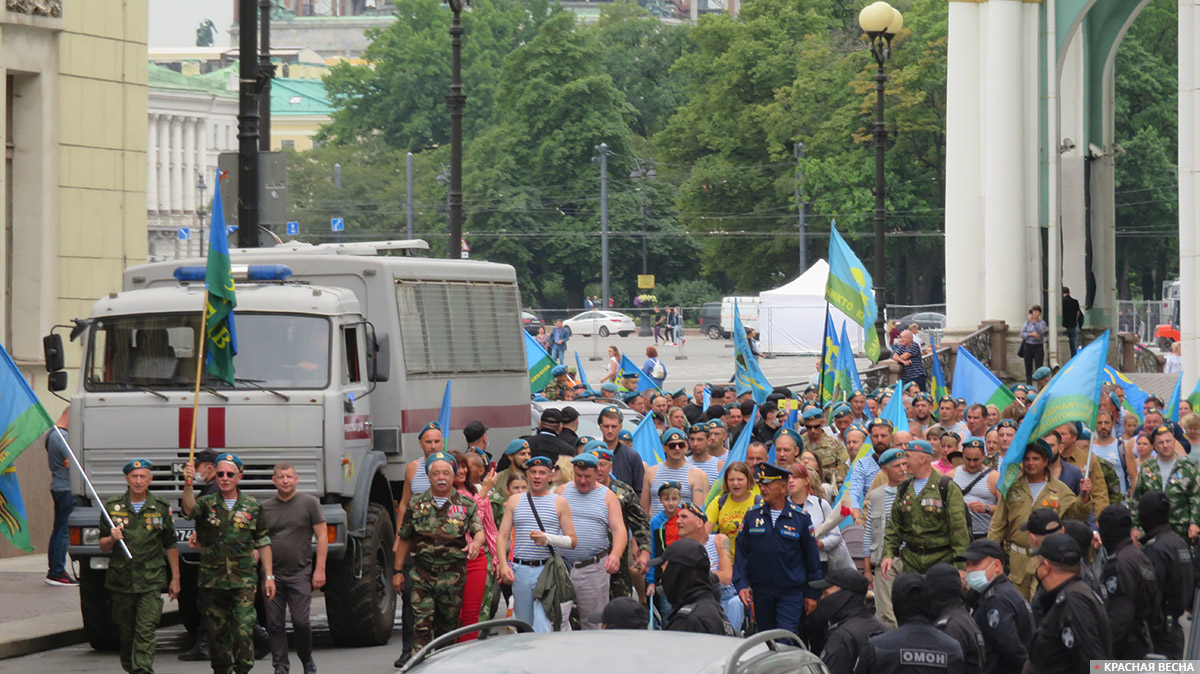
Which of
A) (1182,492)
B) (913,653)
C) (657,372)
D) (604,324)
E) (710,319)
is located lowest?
(913,653)

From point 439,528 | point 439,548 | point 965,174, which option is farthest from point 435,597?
point 965,174

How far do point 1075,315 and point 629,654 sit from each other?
28699 millimetres

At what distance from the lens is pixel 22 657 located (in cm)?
1462

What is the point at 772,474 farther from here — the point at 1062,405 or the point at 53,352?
the point at 53,352

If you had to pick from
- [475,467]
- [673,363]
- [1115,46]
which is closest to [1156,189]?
[673,363]

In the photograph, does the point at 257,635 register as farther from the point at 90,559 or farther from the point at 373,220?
the point at 373,220

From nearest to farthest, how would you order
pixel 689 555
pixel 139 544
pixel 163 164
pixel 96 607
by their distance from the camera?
pixel 689 555 → pixel 139 544 → pixel 96 607 → pixel 163 164

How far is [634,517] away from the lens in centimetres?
1284

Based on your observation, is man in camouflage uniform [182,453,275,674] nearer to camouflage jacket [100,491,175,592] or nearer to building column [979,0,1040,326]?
camouflage jacket [100,491,175,592]

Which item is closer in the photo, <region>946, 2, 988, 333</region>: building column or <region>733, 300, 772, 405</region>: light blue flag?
<region>733, 300, 772, 405</region>: light blue flag

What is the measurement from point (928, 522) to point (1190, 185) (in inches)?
674

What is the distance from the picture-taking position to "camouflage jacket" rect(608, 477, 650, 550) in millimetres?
12781

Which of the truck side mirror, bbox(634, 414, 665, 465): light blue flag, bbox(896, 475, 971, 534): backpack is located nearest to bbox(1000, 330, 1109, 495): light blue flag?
bbox(896, 475, 971, 534): backpack

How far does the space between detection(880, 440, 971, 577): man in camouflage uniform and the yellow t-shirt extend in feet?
3.19
